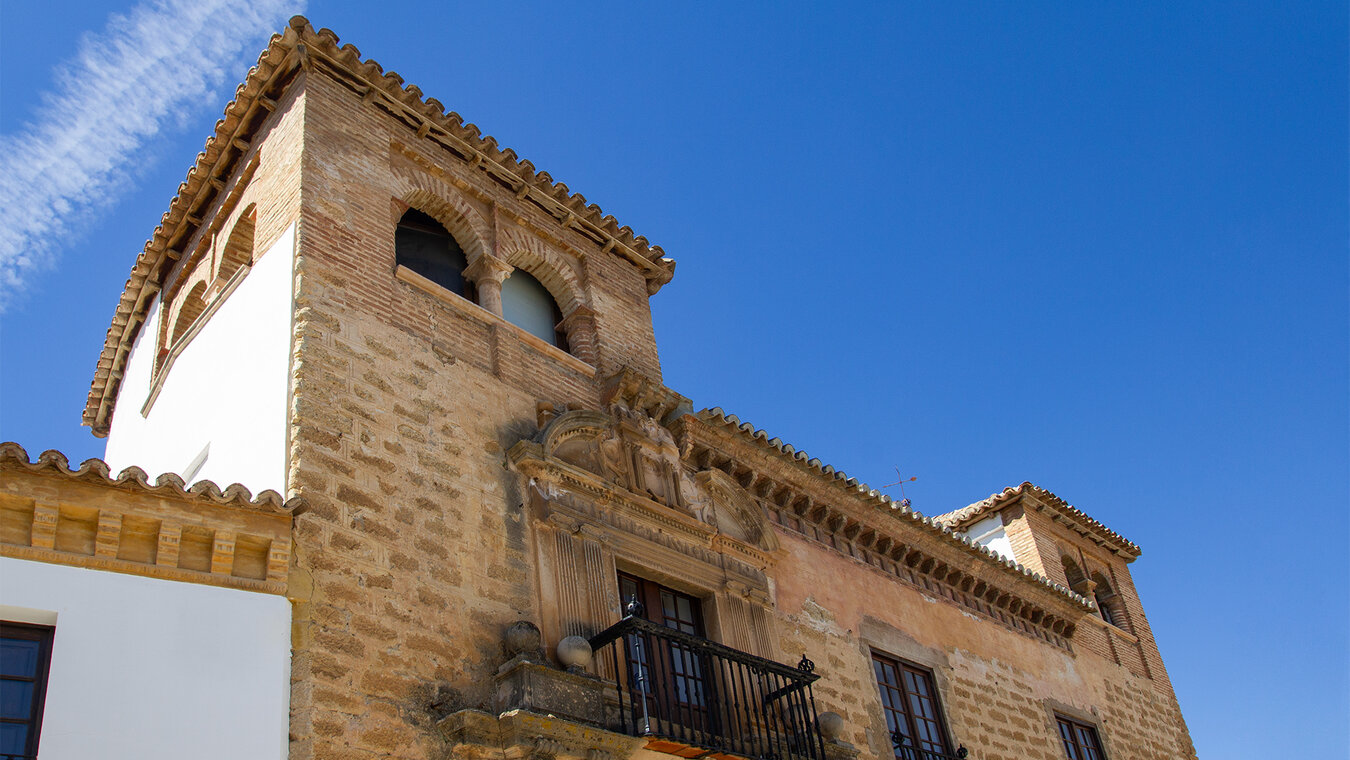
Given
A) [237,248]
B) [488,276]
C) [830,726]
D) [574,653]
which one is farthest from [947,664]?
[237,248]

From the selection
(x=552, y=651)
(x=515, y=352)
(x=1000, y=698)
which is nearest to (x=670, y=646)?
(x=552, y=651)

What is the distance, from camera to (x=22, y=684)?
5344 mm

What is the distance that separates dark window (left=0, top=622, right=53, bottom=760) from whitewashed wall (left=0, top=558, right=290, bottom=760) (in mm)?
79

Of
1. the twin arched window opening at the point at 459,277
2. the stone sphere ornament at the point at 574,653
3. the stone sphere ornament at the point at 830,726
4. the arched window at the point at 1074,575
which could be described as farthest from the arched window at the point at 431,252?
the arched window at the point at 1074,575

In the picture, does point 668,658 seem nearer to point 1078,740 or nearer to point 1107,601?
point 1078,740

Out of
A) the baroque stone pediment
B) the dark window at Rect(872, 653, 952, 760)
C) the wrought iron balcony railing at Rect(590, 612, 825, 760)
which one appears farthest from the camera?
the dark window at Rect(872, 653, 952, 760)

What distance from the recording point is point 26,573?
5562 mm

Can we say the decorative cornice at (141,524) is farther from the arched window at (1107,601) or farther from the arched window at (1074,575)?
the arched window at (1107,601)

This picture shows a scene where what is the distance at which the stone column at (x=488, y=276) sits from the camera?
975 cm

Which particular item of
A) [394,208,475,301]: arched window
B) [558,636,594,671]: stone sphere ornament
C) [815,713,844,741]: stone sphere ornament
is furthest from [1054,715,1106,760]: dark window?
[394,208,475,301]: arched window

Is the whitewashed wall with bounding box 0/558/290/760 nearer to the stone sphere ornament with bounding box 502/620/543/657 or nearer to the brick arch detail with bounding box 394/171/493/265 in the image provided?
the stone sphere ornament with bounding box 502/620/543/657

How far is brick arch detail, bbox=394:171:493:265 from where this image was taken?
9.98 m

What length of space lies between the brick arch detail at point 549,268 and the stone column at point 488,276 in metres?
0.58

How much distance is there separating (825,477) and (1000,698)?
10.5 feet
